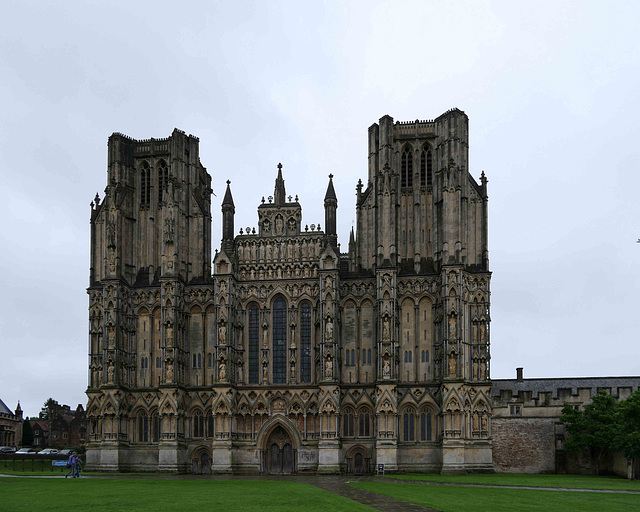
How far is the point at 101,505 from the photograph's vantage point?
35.2 m

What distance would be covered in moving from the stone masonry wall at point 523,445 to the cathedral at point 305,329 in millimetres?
4115

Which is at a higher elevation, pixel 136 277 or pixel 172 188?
pixel 172 188

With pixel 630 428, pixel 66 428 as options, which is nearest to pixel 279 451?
pixel 630 428

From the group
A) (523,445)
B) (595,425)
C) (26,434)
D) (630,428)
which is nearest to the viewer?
(630,428)

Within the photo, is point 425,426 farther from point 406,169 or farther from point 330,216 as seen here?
point 406,169

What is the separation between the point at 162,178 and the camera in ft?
265

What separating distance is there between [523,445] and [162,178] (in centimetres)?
4444

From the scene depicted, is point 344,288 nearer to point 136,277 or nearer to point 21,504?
point 136,277

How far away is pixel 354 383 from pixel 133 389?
70.3 feet

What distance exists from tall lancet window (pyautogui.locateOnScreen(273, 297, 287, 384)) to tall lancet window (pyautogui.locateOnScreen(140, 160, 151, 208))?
1792 cm

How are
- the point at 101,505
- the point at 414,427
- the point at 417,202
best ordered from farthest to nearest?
the point at 417,202, the point at 414,427, the point at 101,505

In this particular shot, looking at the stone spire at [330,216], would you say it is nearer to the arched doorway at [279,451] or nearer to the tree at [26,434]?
the arched doorway at [279,451]

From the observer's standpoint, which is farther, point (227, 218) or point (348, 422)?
point (227, 218)

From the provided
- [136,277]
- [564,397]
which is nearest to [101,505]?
[136,277]
